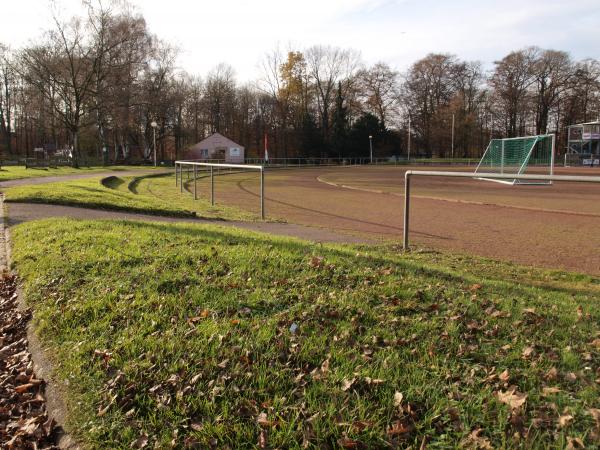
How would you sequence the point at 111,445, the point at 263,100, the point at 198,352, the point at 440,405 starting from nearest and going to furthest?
1. the point at 111,445
2. the point at 440,405
3. the point at 198,352
4. the point at 263,100

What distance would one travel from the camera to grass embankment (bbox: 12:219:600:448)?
2648 millimetres

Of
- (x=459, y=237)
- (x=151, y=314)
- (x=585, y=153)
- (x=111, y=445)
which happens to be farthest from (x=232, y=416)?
(x=585, y=153)

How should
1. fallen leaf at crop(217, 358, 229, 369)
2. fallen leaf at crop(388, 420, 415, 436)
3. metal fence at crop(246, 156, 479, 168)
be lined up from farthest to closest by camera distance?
metal fence at crop(246, 156, 479, 168)
fallen leaf at crop(217, 358, 229, 369)
fallen leaf at crop(388, 420, 415, 436)

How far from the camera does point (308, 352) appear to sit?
340 cm

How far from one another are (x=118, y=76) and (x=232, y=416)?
164 feet

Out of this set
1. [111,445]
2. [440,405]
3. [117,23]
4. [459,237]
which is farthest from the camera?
[117,23]

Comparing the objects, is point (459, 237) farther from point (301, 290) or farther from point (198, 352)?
point (198, 352)

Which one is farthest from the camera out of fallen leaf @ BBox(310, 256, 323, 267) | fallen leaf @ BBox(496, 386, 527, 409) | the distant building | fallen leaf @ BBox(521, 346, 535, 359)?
the distant building

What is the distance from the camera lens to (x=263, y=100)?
263 ft

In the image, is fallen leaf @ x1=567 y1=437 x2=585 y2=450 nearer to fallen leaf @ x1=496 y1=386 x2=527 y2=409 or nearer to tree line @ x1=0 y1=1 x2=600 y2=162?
fallen leaf @ x1=496 y1=386 x2=527 y2=409

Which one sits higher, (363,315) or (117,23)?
(117,23)

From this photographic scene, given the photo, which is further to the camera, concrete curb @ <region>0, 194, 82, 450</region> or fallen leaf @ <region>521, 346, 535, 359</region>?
fallen leaf @ <region>521, 346, 535, 359</region>

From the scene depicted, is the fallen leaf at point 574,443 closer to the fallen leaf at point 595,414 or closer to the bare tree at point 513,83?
the fallen leaf at point 595,414

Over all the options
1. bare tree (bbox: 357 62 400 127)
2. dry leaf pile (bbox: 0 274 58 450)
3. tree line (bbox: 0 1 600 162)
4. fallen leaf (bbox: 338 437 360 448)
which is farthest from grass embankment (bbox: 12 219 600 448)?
bare tree (bbox: 357 62 400 127)
